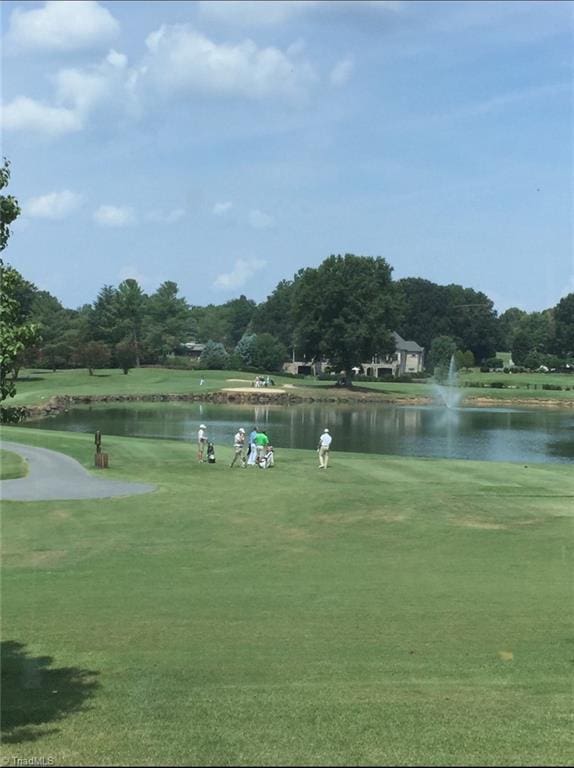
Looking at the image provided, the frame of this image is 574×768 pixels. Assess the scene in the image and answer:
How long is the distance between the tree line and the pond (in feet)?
41.8

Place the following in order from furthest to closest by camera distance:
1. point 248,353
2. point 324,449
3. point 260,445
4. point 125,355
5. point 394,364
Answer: point 394,364, point 248,353, point 125,355, point 260,445, point 324,449

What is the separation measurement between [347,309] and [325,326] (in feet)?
12.7

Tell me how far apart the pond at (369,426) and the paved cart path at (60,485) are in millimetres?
16404

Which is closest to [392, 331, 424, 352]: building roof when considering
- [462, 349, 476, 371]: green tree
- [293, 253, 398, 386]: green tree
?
[462, 349, 476, 371]: green tree

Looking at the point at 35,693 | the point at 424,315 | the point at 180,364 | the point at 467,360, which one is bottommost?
the point at 35,693

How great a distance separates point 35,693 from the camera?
8984mm

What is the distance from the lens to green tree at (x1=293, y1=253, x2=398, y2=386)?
110438 mm

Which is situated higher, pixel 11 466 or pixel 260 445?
pixel 260 445

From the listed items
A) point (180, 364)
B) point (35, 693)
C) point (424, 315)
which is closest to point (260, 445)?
point (35, 693)

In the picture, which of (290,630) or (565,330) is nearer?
(290,630)

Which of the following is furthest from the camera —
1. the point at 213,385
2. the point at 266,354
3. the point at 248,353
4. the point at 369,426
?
the point at 248,353

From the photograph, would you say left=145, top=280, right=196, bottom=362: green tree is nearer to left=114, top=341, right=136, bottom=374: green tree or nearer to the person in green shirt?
left=114, top=341, right=136, bottom=374: green tree

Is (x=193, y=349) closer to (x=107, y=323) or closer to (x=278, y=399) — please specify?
(x=107, y=323)

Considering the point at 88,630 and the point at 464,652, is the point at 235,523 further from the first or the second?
the point at 464,652
